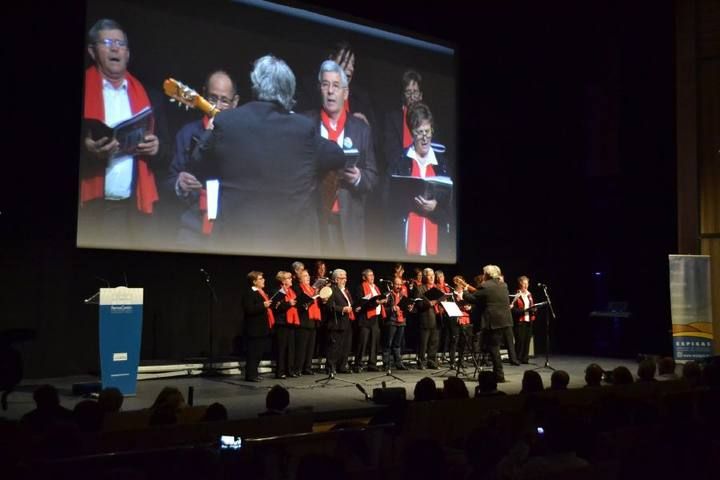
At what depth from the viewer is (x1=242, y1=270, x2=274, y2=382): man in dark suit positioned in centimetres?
983

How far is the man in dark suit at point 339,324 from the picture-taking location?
411 inches

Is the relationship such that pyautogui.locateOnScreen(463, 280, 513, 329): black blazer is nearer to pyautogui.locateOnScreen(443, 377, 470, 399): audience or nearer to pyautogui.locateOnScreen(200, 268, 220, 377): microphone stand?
pyautogui.locateOnScreen(200, 268, 220, 377): microphone stand

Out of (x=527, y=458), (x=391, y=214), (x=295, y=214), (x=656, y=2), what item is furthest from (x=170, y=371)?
(x=656, y=2)

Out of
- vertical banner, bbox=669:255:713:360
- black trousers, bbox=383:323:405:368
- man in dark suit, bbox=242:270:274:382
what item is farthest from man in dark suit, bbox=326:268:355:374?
vertical banner, bbox=669:255:713:360

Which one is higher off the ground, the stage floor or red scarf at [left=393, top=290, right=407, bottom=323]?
red scarf at [left=393, top=290, right=407, bottom=323]

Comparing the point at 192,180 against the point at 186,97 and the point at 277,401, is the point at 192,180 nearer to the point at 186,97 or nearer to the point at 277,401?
the point at 186,97

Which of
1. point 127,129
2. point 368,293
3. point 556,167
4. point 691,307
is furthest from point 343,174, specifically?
point 691,307

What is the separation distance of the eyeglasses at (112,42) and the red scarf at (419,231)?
16.8ft

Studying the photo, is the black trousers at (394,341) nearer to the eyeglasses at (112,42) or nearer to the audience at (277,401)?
the eyeglasses at (112,42)

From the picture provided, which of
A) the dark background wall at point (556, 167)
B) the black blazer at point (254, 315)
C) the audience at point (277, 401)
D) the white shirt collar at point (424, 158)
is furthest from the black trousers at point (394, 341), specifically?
the audience at point (277, 401)

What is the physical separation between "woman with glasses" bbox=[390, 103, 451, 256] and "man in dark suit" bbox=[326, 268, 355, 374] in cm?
222

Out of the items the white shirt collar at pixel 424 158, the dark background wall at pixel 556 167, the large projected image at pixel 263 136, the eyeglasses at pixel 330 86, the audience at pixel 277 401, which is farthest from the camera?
the white shirt collar at pixel 424 158

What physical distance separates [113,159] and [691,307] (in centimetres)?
894

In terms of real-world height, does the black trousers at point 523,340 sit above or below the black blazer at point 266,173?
below
